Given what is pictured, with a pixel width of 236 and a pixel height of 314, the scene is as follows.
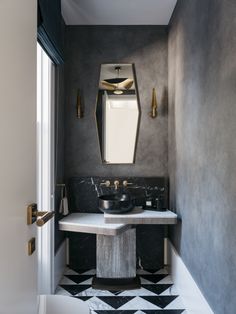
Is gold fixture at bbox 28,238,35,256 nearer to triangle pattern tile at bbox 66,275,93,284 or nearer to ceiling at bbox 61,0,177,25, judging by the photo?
triangle pattern tile at bbox 66,275,93,284

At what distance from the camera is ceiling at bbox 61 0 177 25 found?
2928 mm

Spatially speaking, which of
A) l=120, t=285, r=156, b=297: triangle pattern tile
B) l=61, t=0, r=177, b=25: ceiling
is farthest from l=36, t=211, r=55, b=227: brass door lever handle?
l=61, t=0, r=177, b=25: ceiling

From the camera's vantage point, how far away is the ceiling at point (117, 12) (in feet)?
9.61

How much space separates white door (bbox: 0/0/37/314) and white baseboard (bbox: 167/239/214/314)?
1.23 metres

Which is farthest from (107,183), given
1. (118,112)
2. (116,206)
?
(118,112)

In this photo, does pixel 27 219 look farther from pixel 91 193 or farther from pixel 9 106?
pixel 91 193

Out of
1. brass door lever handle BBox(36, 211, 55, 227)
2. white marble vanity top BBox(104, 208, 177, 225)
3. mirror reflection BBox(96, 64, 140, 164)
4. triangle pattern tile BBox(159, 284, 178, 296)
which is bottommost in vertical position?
triangle pattern tile BBox(159, 284, 178, 296)

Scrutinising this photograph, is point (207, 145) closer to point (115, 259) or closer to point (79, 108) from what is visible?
point (115, 259)

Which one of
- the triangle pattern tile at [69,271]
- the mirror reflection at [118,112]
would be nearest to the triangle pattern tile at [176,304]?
the triangle pattern tile at [69,271]

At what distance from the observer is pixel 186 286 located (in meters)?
2.46

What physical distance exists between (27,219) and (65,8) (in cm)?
260

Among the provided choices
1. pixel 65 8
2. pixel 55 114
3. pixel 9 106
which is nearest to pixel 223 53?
pixel 9 106

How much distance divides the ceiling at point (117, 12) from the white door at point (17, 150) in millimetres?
1952

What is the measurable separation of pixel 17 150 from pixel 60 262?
96.4 inches
